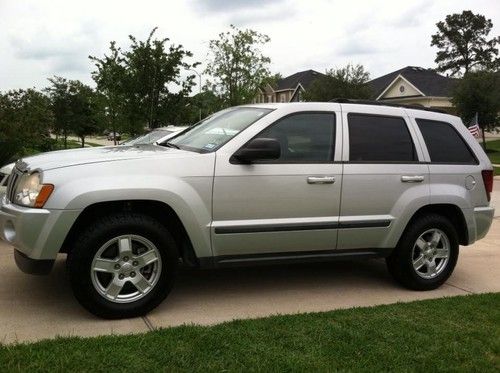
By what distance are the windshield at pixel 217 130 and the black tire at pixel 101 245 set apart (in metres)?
0.84

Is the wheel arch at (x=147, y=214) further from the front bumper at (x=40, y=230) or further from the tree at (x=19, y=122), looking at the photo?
the tree at (x=19, y=122)

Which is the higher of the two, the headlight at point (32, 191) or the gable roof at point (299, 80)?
the gable roof at point (299, 80)

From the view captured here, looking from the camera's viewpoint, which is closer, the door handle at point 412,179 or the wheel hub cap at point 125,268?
the wheel hub cap at point 125,268

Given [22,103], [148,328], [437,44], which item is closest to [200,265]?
[148,328]

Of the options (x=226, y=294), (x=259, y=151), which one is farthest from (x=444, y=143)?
(x=226, y=294)

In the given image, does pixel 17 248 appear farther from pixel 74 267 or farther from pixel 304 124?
pixel 304 124

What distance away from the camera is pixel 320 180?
15.9 ft

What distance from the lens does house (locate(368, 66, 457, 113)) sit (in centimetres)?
5009

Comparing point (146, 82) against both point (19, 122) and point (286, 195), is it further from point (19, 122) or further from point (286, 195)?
point (286, 195)

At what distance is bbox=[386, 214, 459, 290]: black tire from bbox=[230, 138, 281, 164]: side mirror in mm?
1702

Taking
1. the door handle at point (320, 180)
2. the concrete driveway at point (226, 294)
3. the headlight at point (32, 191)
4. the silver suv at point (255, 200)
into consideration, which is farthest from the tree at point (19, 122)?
the door handle at point (320, 180)

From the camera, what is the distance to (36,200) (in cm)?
405

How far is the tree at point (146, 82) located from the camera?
17156 millimetres

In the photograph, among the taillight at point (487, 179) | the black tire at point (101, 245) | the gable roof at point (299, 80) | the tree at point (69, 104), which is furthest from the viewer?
the gable roof at point (299, 80)
